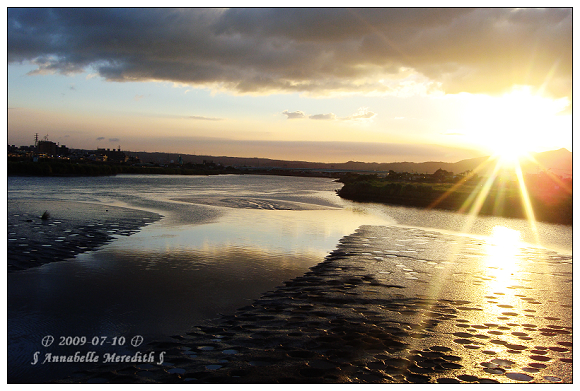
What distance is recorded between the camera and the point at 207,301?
424 inches

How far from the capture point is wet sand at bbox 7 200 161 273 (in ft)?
51.0

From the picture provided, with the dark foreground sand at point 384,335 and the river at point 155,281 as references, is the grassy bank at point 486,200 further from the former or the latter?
the dark foreground sand at point 384,335

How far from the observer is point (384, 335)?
28.1ft

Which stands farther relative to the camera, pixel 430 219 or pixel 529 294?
pixel 430 219

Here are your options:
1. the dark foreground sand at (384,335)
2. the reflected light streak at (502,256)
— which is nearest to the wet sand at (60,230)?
the dark foreground sand at (384,335)

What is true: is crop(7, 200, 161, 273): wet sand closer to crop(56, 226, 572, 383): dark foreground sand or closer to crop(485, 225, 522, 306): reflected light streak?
crop(56, 226, 572, 383): dark foreground sand

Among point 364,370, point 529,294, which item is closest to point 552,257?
point 529,294

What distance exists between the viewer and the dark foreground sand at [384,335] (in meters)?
6.96

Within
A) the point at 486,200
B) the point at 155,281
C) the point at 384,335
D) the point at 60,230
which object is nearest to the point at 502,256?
the point at 384,335

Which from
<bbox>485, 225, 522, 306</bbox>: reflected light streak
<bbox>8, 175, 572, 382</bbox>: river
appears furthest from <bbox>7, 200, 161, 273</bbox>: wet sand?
<bbox>485, 225, 522, 306</bbox>: reflected light streak

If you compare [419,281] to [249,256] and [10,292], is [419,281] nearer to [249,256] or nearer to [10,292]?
[249,256]

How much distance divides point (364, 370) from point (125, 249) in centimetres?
1353

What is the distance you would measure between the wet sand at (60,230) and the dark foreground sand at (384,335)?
9459 millimetres

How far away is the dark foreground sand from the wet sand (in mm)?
9459
